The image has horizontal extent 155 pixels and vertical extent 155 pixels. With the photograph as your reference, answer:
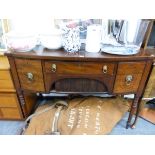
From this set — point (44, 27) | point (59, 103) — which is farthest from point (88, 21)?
point (59, 103)

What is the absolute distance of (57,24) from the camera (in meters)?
1.25

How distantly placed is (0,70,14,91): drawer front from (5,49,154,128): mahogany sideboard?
0.25ft

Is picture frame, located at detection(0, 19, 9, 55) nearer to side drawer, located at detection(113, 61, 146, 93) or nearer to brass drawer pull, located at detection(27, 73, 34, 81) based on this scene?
brass drawer pull, located at detection(27, 73, 34, 81)

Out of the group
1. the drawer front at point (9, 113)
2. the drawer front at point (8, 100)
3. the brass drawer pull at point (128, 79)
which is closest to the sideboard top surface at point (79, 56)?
the brass drawer pull at point (128, 79)

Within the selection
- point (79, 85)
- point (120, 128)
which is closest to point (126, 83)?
point (79, 85)

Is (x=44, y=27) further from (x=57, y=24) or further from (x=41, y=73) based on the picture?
(x=41, y=73)

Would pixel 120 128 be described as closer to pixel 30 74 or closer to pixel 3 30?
pixel 30 74

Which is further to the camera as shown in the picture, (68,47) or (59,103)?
(59,103)

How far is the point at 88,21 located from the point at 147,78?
601mm

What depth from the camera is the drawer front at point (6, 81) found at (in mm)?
1224

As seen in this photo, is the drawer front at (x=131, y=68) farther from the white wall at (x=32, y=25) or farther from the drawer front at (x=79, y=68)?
the white wall at (x=32, y=25)

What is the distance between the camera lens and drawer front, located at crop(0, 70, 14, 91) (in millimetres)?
1224

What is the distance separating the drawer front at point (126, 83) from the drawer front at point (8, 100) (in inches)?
32.9
